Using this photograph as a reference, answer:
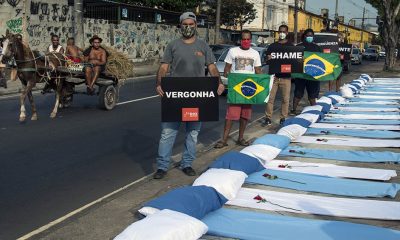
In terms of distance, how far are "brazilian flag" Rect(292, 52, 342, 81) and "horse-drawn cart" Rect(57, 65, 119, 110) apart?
16.3 ft

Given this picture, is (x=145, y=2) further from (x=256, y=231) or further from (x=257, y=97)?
(x=256, y=231)

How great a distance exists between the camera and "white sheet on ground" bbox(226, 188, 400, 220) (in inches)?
204

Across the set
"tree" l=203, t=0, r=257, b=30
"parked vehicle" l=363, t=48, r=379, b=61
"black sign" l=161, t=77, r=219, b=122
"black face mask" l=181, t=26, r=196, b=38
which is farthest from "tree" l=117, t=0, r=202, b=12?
"parked vehicle" l=363, t=48, r=379, b=61

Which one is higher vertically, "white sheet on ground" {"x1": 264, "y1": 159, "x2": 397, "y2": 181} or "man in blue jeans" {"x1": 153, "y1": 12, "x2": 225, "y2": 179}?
"man in blue jeans" {"x1": 153, "y1": 12, "x2": 225, "y2": 179}

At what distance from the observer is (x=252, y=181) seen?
6285 millimetres

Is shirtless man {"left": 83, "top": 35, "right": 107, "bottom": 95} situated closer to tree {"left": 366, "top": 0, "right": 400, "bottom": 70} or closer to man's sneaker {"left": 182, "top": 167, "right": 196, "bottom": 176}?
man's sneaker {"left": 182, "top": 167, "right": 196, "bottom": 176}

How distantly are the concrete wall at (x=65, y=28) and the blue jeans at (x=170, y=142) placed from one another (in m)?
17.1

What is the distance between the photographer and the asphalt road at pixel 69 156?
225 inches

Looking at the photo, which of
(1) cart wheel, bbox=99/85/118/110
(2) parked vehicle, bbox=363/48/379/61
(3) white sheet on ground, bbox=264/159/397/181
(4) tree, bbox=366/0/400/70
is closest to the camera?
(3) white sheet on ground, bbox=264/159/397/181

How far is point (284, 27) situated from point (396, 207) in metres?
6.09

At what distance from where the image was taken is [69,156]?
26.6 ft

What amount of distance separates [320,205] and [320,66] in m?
7.83

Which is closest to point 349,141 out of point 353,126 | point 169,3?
point 353,126

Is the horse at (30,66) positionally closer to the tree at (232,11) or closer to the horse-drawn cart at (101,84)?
the horse-drawn cart at (101,84)
